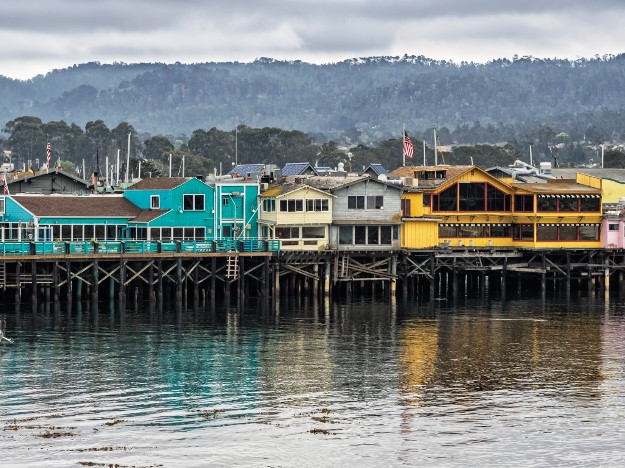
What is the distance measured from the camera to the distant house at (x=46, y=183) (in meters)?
111

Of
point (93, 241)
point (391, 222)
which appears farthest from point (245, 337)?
point (391, 222)

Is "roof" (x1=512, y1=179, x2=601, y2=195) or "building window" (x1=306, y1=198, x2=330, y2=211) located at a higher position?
"roof" (x1=512, y1=179, x2=601, y2=195)

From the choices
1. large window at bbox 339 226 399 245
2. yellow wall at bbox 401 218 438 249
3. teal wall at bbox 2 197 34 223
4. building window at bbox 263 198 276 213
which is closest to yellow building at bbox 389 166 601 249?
yellow wall at bbox 401 218 438 249

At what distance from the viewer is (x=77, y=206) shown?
100m

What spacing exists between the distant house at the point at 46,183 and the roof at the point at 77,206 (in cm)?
1048

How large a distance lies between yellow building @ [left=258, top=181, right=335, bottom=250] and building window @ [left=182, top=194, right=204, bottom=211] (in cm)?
472

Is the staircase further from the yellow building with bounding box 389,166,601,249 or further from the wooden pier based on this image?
the yellow building with bounding box 389,166,601,249

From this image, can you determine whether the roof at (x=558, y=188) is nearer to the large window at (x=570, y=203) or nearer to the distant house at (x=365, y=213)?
the large window at (x=570, y=203)

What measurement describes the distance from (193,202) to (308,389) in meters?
40.5

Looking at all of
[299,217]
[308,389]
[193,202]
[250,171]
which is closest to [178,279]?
[193,202]

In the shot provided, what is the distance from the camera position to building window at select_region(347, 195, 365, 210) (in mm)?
105812

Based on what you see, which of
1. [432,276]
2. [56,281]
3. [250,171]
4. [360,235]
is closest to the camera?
[56,281]

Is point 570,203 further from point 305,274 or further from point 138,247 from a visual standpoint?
point 138,247

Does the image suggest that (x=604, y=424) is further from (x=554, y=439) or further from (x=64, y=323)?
(x=64, y=323)
